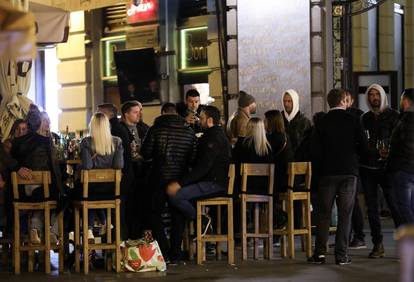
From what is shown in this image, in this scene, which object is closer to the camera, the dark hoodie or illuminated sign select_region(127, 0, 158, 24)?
the dark hoodie

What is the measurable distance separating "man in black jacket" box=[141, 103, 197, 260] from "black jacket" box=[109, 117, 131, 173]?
190 millimetres

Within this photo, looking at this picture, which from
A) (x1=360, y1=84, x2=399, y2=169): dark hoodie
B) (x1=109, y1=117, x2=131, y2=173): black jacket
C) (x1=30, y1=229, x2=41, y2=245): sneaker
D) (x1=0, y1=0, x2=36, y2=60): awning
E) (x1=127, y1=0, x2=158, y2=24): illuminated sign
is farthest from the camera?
(x1=127, y1=0, x2=158, y2=24): illuminated sign

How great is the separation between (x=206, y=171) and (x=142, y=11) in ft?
38.2

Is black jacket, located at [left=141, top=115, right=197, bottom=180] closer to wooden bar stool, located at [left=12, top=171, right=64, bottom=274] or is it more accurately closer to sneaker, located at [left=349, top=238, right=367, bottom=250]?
wooden bar stool, located at [left=12, top=171, right=64, bottom=274]

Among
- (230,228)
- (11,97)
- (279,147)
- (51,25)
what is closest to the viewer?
(230,228)

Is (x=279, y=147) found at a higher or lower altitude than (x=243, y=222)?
higher

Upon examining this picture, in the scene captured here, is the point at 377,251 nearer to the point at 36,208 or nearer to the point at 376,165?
the point at 376,165

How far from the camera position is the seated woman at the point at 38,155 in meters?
11.0

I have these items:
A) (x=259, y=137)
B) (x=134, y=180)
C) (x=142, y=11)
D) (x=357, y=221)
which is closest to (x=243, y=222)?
(x=259, y=137)

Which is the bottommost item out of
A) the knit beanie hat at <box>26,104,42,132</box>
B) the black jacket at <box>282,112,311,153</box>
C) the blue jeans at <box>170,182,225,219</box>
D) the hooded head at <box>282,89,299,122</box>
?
the blue jeans at <box>170,182,225,219</box>

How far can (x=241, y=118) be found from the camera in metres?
12.8

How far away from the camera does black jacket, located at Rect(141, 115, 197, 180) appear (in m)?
11.1

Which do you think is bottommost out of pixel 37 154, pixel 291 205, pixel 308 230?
pixel 308 230

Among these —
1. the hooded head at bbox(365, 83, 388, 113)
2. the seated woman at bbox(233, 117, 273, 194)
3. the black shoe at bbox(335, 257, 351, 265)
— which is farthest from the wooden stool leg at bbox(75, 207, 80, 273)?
the hooded head at bbox(365, 83, 388, 113)
